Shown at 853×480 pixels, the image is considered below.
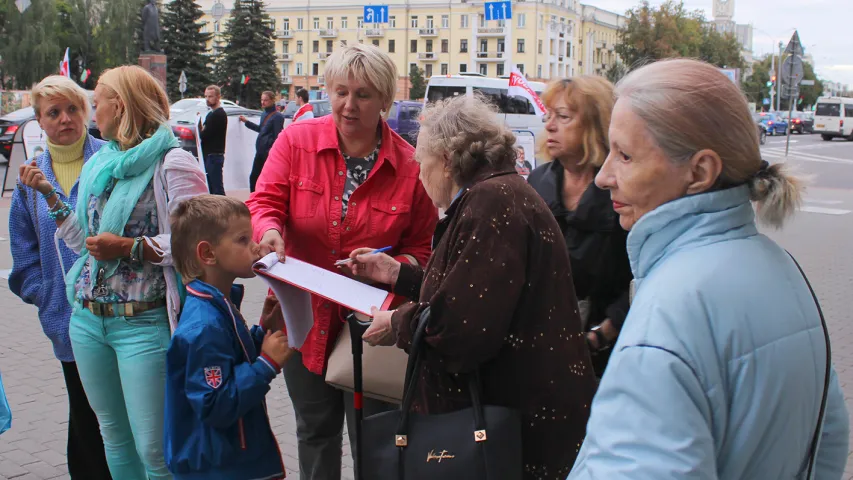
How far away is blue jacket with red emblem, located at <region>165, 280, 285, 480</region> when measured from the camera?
2672 millimetres

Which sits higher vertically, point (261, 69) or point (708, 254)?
point (261, 69)

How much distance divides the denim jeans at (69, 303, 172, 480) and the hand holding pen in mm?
922

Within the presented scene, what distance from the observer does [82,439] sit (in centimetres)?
385

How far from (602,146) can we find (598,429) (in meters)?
2.14

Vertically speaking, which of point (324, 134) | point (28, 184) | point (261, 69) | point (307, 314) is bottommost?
point (307, 314)

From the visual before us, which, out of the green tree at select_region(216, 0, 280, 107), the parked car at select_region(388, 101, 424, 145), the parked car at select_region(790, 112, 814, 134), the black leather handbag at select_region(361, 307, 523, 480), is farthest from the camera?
the green tree at select_region(216, 0, 280, 107)

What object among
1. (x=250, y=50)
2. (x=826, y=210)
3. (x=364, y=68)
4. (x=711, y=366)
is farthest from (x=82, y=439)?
(x=250, y=50)

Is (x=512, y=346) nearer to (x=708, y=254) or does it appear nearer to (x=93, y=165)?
(x=708, y=254)

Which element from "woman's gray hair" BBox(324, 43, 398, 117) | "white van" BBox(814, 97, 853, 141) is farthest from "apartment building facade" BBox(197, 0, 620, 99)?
"woman's gray hair" BBox(324, 43, 398, 117)

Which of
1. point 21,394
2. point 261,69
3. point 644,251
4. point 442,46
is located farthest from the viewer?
point 442,46

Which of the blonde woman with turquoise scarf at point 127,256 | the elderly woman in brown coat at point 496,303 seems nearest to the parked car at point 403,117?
the blonde woman with turquoise scarf at point 127,256

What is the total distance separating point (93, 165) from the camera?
3367 millimetres

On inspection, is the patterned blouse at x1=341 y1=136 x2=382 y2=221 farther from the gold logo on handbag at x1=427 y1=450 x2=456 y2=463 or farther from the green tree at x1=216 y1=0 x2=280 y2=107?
the green tree at x1=216 y1=0 x2=280 y2=107

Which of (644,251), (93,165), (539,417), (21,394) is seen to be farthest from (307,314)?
(21,394)
